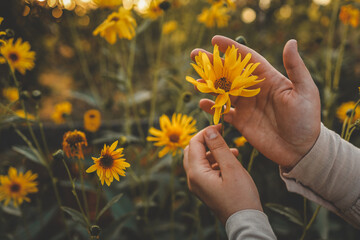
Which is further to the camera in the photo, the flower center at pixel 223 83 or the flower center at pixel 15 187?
the flower center at pixel 15 187

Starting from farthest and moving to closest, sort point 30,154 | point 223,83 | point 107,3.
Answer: point 107,3, point 30,154, point 223,83

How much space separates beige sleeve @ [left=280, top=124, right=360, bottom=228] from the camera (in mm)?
809

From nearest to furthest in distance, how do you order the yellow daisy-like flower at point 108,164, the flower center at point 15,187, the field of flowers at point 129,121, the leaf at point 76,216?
the yellow daisy-like flower at point 108,164
the leaf at point 76,216
the field of flowers at point 129,121
the flower center at point 15,187

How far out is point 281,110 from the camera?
78 centimetres

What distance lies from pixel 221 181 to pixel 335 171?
40 cm

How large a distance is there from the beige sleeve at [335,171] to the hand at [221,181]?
0.25m

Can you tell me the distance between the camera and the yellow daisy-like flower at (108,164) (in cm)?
60

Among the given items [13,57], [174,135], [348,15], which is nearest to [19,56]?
[13,57]

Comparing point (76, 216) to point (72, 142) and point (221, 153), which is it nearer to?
point (72, 142)

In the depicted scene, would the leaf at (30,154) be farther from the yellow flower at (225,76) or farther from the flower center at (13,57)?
the yellow flower at (225,76)

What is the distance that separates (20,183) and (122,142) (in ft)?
1.48

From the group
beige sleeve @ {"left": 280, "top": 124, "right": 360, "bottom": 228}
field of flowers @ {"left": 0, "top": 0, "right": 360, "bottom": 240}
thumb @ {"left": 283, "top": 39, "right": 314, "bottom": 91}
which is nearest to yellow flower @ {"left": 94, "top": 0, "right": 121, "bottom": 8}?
field of flowers @ {"left": 0, "top": 0, "right": 360, "bottom": 240}

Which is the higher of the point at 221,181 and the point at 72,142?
the point at 72,142

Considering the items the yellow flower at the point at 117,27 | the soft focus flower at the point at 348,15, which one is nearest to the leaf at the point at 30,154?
the yellow flower at the point at 117,27
